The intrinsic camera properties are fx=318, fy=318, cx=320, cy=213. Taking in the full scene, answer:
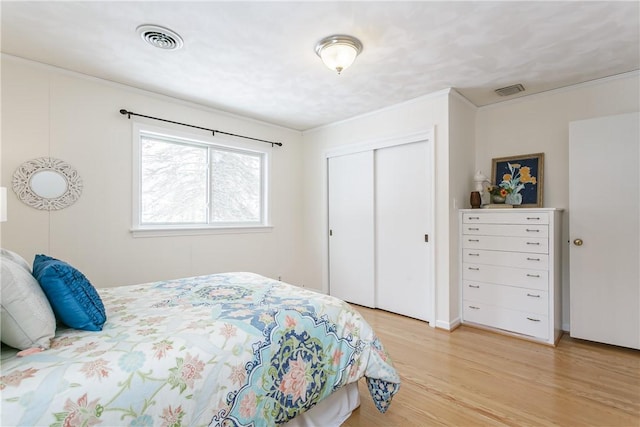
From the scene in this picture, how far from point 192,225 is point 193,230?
0.26ft

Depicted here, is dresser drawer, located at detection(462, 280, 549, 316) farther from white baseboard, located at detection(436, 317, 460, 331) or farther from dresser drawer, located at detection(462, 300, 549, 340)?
white baseboard, located at detection(436, 317, 460, 331)

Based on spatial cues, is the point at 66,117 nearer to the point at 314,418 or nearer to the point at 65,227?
the point at 65,227

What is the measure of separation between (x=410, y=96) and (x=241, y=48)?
1.77 metres

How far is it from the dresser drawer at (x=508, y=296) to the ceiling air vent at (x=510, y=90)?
1887mm

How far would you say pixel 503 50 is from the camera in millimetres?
2328

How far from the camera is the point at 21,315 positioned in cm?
114

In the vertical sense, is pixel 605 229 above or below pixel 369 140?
below

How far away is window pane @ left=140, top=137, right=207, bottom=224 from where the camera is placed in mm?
3199

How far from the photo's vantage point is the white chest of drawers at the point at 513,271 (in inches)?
109

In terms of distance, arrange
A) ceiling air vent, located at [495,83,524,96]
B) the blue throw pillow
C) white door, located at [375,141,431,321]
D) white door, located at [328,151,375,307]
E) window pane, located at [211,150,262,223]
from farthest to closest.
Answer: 1. white door, located at [328,151,375,307]
2. window pane, located at [211,150,262,223]
3. white door, located at [375,141,431,321]
4. ceiling air vent, located at [495,83,524,96]
5. the blue throw pillow

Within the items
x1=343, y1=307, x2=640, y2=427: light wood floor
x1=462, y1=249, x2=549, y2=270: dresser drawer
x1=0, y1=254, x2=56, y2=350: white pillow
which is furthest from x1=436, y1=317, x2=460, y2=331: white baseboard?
x1=0, y1=254, x2=56, y2=350: white pillow

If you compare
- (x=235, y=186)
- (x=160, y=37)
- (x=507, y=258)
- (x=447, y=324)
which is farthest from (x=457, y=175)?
(x=160, y=37)

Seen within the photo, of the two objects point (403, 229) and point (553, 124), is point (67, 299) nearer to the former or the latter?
point (403, 229)

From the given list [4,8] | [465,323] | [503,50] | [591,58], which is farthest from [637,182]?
[4,8]
